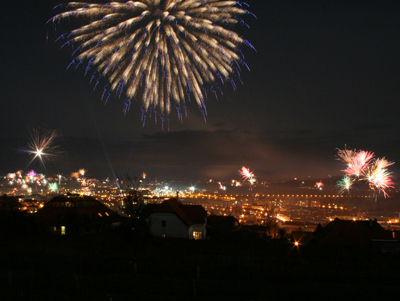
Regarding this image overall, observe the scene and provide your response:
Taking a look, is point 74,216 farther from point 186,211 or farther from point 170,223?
point 186,211

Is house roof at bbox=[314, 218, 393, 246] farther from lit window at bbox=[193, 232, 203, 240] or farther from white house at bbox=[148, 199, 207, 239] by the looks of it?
white house at bbox=[148, 199, 207, 239]

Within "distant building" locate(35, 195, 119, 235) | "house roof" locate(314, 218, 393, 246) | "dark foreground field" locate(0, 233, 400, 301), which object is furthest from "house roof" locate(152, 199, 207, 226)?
"house roof" locate(314, 218, 393, 246)

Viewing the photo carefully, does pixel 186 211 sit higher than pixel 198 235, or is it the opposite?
pixel 186 211

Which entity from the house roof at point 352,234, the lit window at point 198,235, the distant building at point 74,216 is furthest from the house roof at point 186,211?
the house roof at point 352,234

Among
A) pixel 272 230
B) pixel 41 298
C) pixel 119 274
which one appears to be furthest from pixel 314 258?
pixel 272 230

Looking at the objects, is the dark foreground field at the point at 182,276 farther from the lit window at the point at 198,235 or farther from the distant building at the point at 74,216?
the distant building at the point at 74,216

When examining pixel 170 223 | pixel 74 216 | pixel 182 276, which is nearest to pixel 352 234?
pixel 170 223
